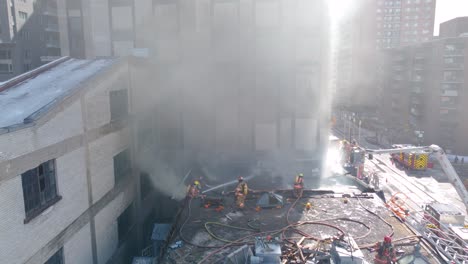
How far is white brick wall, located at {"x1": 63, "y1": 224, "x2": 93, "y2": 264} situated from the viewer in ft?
29.1

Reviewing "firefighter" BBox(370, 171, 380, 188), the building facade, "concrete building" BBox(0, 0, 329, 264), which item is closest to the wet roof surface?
"firefighter" BBox(370, 171, 380, 188)

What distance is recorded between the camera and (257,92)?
17.8 meters

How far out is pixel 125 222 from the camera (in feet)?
42.9

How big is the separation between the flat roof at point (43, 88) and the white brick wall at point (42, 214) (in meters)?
1.41

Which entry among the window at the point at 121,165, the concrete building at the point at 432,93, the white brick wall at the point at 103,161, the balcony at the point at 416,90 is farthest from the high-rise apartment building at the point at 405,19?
the white brick wall at the point at 103,161

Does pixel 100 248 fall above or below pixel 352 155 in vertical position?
below

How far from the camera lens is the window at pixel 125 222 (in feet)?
41.0

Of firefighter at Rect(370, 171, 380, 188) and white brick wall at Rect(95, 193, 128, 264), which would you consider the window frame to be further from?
firefighter at Rect(370, 171, 380, 188)

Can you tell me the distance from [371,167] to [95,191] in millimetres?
24249

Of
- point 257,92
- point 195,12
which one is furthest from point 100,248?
point 195,12

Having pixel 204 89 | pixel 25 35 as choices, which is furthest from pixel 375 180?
pixel 25 35

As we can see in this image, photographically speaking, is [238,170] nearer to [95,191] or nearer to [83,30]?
[95,191]

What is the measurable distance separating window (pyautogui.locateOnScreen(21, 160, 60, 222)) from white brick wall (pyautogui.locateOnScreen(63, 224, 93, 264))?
1.50 m

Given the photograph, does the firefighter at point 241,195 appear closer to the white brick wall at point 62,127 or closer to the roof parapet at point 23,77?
the white brick wall at point 62,127
